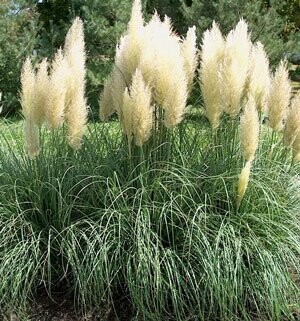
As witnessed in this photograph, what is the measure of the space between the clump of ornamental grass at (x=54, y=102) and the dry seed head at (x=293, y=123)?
1.22 meters

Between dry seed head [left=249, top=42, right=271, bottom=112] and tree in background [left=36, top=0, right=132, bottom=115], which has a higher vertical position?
tree in background [left=36, top=0, right=132, bottom=115]

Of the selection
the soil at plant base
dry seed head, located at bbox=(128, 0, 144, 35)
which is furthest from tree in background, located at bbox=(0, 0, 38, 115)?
the soil at plant base

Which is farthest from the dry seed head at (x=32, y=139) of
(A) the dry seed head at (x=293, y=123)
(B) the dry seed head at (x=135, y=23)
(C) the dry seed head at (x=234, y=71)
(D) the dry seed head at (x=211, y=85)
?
(A) the dry seed head at (x=293, y=123)

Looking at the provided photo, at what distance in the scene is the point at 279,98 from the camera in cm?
359

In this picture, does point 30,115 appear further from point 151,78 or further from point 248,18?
point 248,18

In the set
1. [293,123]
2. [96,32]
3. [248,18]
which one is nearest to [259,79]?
[293,123]

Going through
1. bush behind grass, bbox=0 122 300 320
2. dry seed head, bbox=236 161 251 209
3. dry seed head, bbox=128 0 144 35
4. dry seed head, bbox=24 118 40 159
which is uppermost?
dry seed head, bbox=128 0 144 35

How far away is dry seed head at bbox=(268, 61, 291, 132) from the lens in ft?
11.8

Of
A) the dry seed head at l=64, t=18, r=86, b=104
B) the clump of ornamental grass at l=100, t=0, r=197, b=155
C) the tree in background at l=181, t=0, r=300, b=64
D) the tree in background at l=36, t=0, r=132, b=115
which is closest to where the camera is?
the clump of ornamental grass at l=100, t=0, r=197, b=155

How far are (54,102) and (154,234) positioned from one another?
0.93 m

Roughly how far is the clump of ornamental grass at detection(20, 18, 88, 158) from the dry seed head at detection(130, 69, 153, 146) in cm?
37

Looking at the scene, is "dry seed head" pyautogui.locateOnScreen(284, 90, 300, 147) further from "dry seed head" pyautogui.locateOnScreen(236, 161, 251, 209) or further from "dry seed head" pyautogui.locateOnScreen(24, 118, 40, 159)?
"dry seed head" pyautogui.locateOnScreen(24, 118, 40, 159)

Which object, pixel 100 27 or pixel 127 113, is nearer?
pixel 127 113

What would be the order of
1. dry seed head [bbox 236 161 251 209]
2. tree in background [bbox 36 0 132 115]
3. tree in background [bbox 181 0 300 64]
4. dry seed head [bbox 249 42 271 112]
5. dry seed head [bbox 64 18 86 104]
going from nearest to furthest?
1. dry seed head [bbox 236 161 251 209]
2. dry seed head [bbox 64 18 86 104]
3. dry seed head [bbox 249 42 271 112]
4. tree in background [bbox 181 0 300 64]
5. tree in background [bbox 36 0 132 115]
